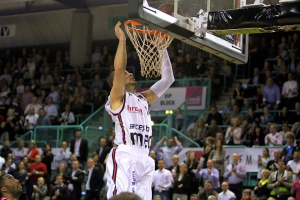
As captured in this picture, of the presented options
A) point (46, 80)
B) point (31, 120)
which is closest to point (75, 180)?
point (31, 120)

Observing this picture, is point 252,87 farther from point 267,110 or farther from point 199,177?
point 199,177

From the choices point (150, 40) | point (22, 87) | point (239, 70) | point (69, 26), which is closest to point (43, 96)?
point (22, 87)

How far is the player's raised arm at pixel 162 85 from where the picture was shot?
852 cm

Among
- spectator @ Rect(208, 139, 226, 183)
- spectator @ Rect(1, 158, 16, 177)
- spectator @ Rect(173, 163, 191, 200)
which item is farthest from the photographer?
spectator @ Rect(1, 158, 16, 177)

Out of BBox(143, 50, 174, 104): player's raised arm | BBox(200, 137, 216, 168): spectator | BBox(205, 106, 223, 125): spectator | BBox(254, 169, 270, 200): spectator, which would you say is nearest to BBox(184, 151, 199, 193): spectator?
BBox(200, 137, 216, 168): spectator

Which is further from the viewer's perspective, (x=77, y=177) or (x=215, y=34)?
(x=77, y=177)

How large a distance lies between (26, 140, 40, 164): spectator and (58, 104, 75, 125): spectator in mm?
2310

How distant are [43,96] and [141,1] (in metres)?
16.2

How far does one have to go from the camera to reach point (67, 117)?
21266mm

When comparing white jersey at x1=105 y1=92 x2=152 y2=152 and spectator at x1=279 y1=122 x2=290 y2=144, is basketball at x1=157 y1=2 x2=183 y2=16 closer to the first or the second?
white jersey at x1=105 y1=92 x2=152 y2=152

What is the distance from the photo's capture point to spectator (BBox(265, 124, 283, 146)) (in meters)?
16.3

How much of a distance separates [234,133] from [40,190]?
562 centimetres

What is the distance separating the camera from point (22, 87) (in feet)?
80.4

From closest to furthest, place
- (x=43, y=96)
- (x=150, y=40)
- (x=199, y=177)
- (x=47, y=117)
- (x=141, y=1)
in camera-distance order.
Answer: (x=141, y=1), (x=150, y=40), (x=199, y=177), (x=47, y=117), (x=43, y=96)
